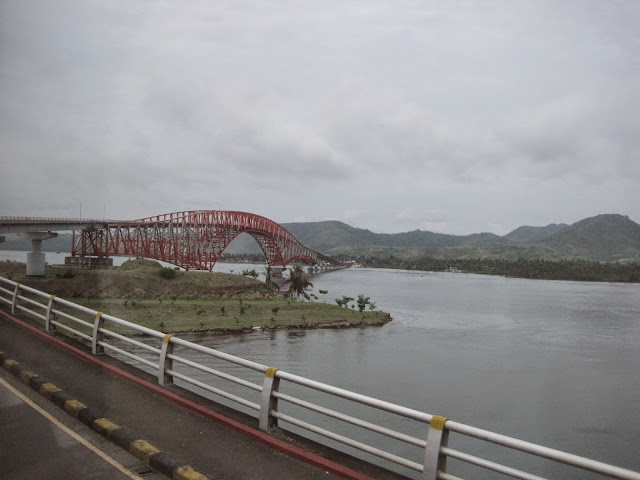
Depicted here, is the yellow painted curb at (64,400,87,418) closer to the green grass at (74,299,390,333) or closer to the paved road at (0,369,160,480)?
the paved road at (0,369,160,480)

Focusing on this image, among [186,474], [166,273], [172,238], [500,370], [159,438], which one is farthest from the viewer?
[172,238]

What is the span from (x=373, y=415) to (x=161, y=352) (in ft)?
50.3

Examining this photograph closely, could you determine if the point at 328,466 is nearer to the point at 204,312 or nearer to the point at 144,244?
the point at 204,312

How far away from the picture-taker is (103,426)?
840cm

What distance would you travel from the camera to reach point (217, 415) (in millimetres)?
8930

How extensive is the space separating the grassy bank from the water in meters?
3.22

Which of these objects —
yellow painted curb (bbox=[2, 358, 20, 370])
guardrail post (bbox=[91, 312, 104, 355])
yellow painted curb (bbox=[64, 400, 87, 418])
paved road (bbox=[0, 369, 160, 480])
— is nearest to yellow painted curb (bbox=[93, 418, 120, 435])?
paved road (bbox=[0, 369, 160, 480])

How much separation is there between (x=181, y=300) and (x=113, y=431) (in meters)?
49.9

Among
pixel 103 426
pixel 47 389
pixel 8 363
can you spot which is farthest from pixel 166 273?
pixel 103 426

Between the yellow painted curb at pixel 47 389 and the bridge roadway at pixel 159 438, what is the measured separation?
199 millimetres

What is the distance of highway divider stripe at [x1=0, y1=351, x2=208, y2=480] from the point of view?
7023mm

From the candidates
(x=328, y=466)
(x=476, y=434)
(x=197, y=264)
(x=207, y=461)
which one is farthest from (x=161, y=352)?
(x=197, y=264)

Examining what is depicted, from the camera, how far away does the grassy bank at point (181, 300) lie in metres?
43.3

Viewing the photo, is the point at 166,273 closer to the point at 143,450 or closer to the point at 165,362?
the point at 165,362
